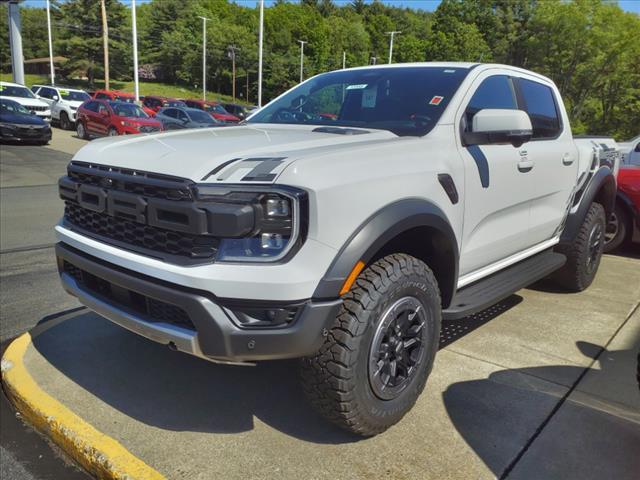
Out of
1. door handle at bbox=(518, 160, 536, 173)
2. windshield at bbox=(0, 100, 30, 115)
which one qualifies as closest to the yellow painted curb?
door handle at bbox=(518, 160, 536, 173)

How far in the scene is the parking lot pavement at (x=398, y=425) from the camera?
2.56m

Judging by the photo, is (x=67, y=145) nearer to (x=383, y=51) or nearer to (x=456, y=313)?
(x=456, y=313)

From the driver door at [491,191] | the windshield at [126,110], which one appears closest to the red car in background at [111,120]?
the windshield at [126,110]

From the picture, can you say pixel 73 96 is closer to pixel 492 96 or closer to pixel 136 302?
pixel 492 96

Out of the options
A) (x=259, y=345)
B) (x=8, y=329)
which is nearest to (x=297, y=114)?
(x=259, y=345)

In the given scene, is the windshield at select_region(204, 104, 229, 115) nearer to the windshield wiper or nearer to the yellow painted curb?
the windshield wiper

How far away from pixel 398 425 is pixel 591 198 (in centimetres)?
310

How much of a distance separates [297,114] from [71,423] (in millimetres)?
2344

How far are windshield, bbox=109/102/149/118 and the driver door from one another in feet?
58.4

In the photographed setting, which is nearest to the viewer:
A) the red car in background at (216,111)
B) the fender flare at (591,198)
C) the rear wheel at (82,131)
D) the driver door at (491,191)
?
the driver door at (491,191)

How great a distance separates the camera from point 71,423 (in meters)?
2.78

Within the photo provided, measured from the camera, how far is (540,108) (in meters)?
4.35

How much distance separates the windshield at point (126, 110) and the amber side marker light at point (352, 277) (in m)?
18.7

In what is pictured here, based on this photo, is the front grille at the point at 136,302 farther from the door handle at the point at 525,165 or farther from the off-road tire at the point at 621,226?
the off-road tire at the point at 621,226
